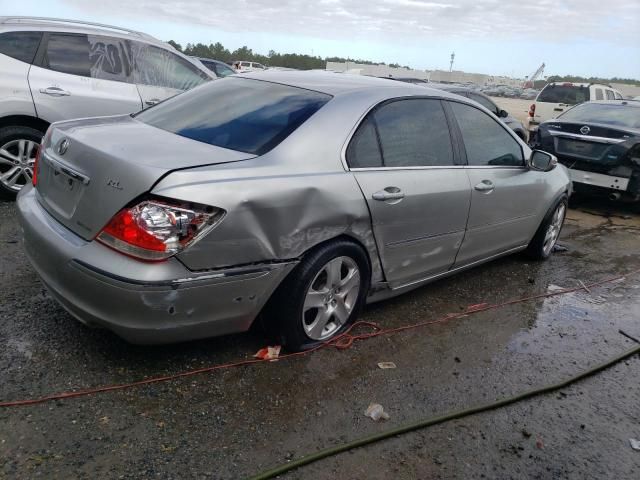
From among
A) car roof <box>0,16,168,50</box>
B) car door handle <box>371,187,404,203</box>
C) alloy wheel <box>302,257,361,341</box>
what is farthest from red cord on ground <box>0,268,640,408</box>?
car roof <box>0,16,168,50</box>

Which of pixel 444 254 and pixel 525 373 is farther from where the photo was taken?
pixel 444 254

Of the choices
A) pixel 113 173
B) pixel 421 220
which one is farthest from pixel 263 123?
pixel 421 220

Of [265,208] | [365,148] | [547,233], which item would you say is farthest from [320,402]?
[547,233]

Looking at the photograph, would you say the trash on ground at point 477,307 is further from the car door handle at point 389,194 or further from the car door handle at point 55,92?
the car door handle at point 55,92

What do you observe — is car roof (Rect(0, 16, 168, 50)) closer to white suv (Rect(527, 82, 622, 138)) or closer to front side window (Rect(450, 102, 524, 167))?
front side window (Rect(450, 102, 524, 167))

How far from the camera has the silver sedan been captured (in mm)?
2531

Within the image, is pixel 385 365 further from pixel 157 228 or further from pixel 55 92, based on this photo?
pixel 55 92

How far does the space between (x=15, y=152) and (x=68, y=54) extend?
1.12 meters

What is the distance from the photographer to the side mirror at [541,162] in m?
4.68

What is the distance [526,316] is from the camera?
423 cm

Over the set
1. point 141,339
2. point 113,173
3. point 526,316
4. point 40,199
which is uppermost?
point 113,173

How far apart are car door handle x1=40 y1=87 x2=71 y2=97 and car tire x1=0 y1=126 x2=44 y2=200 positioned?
0.38 meters

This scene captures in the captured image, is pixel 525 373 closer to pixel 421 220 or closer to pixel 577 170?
pixel 421 220

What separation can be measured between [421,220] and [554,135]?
5.22m
